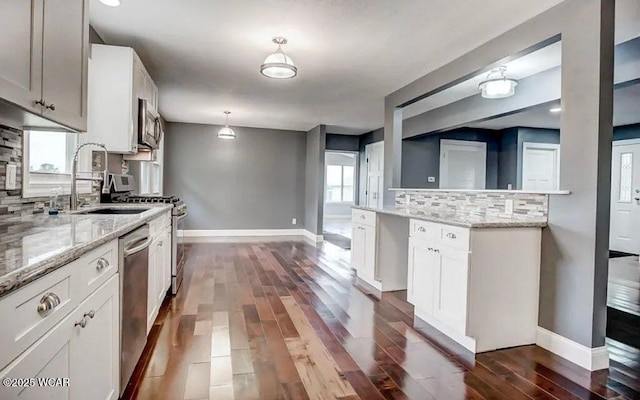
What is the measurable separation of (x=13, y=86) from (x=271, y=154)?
269 inches

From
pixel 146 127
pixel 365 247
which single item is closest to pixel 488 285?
pixel 365 247

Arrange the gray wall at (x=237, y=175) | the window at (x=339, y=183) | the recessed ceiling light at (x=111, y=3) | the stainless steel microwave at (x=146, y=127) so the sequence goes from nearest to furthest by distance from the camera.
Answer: the recessed ceiling light at (x=111, y=3) → the stainless steel microwave at (x=146, y=127) → the gray wall at (x=237, y=175) → the window at (x=339, y=183)

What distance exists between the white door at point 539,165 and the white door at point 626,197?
100cm

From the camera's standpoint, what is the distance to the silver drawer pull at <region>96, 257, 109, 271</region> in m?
1.46

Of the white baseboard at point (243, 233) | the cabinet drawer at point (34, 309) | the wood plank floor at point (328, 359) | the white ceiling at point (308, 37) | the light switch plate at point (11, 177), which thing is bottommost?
the wood plank floor at point (328, 359)

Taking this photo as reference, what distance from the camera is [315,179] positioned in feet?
25.1

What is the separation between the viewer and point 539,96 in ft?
14.1

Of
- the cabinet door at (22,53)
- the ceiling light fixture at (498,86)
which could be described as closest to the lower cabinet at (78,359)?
the cabinet door at (22,53)

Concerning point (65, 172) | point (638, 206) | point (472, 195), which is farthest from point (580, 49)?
point (638, 206)

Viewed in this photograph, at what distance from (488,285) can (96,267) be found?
7.66 ft

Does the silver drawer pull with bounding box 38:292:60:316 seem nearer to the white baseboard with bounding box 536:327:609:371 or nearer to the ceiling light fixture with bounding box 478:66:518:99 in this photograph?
the white baseboard with bounding box 536:327:609:371

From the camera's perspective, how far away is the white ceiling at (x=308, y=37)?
2.67 m

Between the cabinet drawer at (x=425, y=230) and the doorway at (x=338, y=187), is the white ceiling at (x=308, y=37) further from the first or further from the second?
the doorway at (x=338, y=187)

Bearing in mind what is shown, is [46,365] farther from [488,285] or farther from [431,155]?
[431,155]
